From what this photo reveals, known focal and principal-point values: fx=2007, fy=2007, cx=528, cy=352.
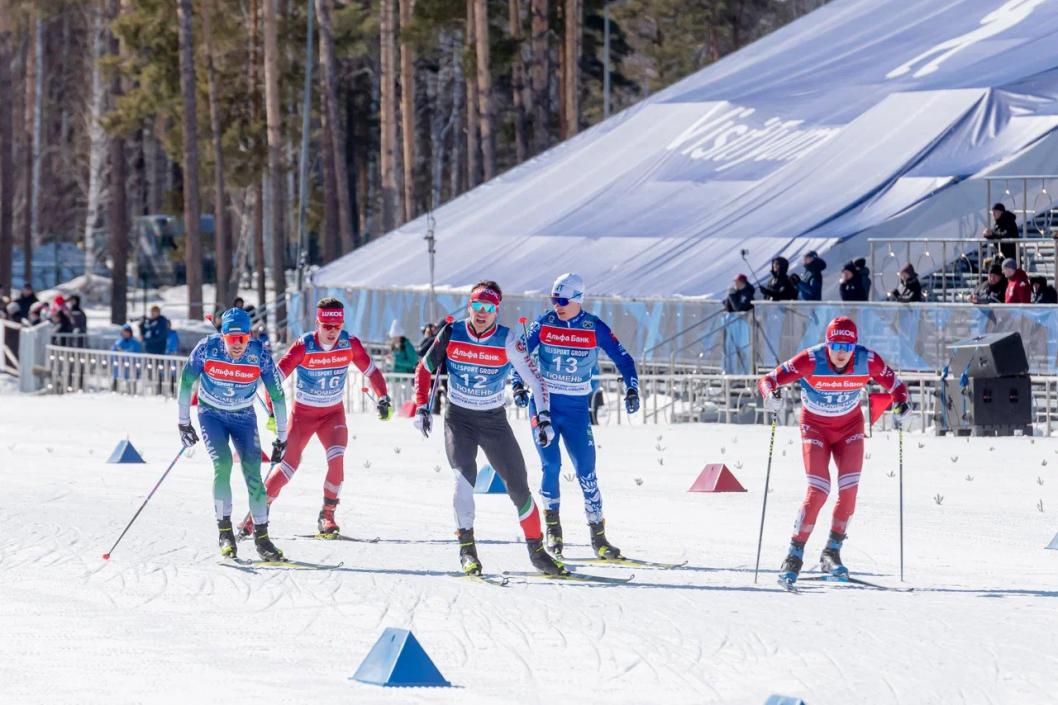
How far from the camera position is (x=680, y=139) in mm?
36938

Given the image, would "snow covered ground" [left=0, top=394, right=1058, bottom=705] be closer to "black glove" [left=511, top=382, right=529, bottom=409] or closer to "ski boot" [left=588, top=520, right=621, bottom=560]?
"ski boot" [left=588, top=520, right=621, bottom=560]

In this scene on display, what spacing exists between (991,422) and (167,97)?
110 feet

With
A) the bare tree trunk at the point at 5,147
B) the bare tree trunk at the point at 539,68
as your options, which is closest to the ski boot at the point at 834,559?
the bare tree trunk at the point at 5,147

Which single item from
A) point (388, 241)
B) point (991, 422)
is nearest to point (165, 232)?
point (388, 241)

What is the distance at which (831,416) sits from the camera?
39.3ft

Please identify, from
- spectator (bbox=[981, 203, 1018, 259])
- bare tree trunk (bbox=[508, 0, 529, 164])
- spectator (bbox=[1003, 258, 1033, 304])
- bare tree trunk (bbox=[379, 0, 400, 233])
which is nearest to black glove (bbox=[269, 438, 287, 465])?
spectator (bbox=[1003, 258, 1033, 304])

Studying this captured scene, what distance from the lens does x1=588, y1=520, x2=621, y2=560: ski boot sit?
510 inches

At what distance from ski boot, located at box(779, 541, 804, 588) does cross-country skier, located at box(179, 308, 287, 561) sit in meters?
3.25

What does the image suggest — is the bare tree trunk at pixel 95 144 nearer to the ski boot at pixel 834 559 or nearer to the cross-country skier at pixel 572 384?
the cross-country skier at pixel 572 384

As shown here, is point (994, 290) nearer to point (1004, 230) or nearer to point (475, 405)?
point (1004, 230)

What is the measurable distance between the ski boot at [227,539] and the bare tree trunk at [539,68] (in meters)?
39.4

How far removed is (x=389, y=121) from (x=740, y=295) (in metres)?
23.1

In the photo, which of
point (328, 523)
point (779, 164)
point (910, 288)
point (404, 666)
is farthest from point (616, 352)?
point (779, 164)

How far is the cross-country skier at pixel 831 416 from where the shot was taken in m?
11.9
